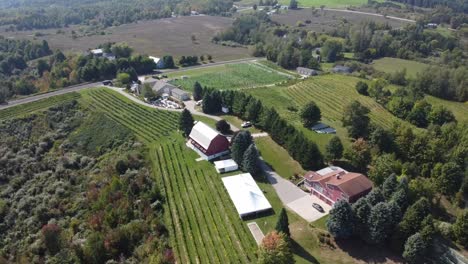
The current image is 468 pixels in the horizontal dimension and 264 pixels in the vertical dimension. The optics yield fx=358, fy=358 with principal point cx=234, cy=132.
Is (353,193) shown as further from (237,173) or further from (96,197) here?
(96,197)

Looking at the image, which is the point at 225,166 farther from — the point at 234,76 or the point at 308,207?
the point at 234,76

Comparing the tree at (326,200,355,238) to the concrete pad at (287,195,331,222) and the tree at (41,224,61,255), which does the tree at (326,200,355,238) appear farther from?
the tree at (41,224,61,255)

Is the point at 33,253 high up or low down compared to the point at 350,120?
down

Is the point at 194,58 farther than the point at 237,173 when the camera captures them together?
Yes

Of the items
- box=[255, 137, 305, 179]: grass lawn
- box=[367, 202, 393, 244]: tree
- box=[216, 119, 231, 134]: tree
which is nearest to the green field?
box=[255, 137, 305, 179]: grass lawn

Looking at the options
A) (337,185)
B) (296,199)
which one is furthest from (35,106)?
(337,185)

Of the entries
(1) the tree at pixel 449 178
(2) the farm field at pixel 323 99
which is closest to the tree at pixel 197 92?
(2) the farm field at pixel 323 99

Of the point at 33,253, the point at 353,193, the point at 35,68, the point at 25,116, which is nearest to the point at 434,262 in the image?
the point at 353,193
